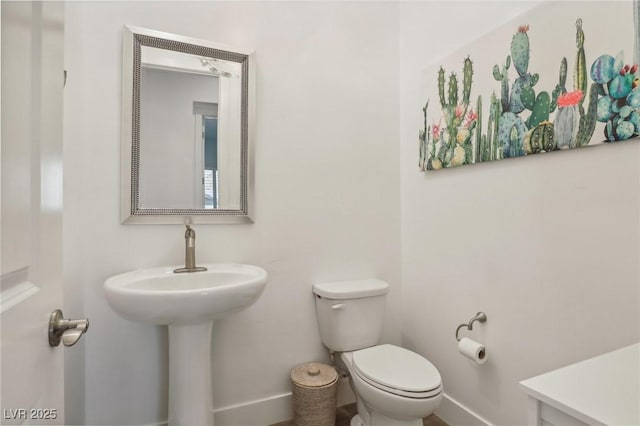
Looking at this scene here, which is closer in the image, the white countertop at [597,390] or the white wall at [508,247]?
the white countertop at [597,390]

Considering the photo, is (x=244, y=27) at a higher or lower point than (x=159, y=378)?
higher

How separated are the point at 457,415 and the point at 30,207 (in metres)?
1.90

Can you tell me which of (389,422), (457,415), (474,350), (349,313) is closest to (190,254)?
(349,313)

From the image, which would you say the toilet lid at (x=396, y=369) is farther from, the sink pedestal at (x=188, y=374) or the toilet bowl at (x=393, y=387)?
the sink pedestal at (x=188, y=374)

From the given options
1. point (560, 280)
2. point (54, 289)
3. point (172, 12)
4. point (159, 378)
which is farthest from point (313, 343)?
point (172, 12)

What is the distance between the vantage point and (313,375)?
171cm

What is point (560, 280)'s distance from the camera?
127cm

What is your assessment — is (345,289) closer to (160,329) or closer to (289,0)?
(160,329)

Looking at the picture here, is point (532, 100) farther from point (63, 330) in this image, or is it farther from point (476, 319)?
point (63, 330)

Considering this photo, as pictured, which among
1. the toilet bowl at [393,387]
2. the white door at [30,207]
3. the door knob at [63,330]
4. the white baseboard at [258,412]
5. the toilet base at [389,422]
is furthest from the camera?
the white baseboard at [258,412]

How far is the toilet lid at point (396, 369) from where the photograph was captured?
1.35 meters

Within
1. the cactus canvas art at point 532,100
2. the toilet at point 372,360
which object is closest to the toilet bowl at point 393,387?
the toilet at point 372,360

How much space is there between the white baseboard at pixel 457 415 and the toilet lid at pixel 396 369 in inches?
14.2

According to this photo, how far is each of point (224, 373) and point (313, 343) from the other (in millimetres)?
482
